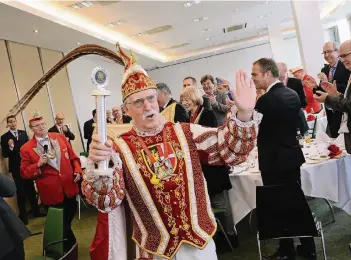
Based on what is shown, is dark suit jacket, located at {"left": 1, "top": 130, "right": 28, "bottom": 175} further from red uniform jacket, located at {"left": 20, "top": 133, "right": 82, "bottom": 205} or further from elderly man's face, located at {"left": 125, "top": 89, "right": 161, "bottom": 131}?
elderly man's face, located at {"left": 125, "top": 89, "right": 161, "bottom": 131}

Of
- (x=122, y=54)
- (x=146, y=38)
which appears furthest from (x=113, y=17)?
(x=122, y=54)

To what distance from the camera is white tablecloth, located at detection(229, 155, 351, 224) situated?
3371 millimetres

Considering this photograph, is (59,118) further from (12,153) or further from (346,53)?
(346,53)

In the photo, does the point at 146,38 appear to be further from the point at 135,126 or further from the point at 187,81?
the point at 135,126


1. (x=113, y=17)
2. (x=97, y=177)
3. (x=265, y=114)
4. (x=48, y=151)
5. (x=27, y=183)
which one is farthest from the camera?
(x=113, y=17)

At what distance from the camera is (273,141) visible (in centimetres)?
284

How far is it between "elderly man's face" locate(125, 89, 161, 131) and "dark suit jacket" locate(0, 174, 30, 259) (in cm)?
118

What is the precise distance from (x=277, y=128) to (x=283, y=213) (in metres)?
0.61

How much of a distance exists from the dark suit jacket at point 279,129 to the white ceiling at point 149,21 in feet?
14.6

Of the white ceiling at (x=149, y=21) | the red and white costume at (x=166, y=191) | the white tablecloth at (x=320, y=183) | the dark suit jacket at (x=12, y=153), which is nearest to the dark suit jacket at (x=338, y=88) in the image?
the white tablecloth at (x=320, y=183)

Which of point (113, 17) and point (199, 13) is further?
point (199, 13)

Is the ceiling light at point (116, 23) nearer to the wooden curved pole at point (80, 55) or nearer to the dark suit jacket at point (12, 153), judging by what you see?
the dark suit jacket at point (12, 153)

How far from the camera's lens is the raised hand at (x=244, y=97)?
1337mm

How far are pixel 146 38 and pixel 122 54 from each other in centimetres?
1023
